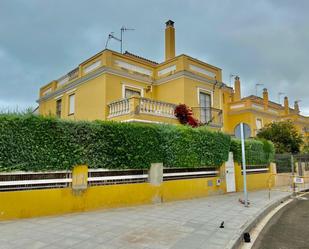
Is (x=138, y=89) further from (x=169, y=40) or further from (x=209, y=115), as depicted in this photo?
(x=209, y=115)

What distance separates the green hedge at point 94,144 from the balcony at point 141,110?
264cm

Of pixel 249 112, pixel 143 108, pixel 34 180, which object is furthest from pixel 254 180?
pixel 34 180

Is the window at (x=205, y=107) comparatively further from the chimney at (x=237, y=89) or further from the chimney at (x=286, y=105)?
the chimney at (x=286, y=105)

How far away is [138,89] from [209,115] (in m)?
5.01

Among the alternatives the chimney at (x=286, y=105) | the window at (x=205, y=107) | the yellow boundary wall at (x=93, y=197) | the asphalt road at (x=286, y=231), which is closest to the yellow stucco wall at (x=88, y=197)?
the yellow boundary wall at (x=93, y=197)

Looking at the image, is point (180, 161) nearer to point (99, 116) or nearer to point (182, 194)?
point (182, 194)

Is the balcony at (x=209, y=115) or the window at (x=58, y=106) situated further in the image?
the window at (x=58, y=106)

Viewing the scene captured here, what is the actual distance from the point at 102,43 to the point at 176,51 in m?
5.27

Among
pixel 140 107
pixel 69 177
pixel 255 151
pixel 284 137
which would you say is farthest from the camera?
pixel 284 137

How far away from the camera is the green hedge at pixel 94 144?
21.1 feet

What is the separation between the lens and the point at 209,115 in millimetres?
16406

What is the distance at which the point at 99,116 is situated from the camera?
14.1 m

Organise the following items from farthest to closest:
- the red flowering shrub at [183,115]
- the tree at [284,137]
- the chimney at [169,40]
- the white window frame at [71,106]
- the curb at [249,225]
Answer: the tree at [284,137] → the chimney at [169,40] → the white window frame at [71,106] → the red flowering shrub at [183,115] → the curb at [249,225]

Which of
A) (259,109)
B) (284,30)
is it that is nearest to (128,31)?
(284,30)
